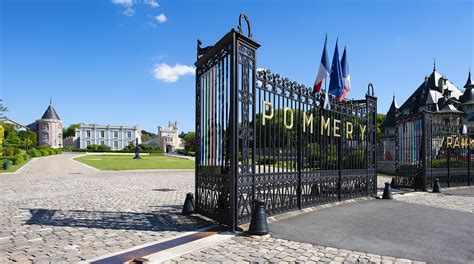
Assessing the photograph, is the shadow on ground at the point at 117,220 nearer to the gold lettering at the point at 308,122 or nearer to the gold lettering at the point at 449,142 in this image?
the gold lettering at the point at 308,122

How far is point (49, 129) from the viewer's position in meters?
98.7

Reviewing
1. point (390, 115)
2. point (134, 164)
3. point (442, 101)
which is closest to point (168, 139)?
point (390, 115)

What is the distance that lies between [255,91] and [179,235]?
11.0 feet

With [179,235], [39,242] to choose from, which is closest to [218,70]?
[179,235]

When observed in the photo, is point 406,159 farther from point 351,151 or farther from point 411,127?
point 351,151

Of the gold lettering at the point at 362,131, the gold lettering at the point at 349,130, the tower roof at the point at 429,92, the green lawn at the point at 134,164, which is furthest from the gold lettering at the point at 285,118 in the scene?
the tower roof at the point at 429,92

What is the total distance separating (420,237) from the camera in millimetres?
5879

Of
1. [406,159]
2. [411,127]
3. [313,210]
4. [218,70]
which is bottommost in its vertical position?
[313,210]

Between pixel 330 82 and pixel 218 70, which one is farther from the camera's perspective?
pixel 330 82

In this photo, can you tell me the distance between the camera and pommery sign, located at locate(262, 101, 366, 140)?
735 centimetres

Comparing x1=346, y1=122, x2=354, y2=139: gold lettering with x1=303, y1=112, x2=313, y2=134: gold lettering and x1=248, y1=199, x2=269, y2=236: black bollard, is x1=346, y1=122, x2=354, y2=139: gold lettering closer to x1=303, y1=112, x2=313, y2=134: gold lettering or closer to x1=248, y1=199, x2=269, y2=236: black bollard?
x1=303, y1=112, x2=313, y2=134: gold lettering

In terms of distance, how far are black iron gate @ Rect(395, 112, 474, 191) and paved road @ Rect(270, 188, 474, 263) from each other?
5.39 m

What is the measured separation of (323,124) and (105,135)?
111 m

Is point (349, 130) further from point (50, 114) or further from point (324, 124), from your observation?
point (50, 114)
